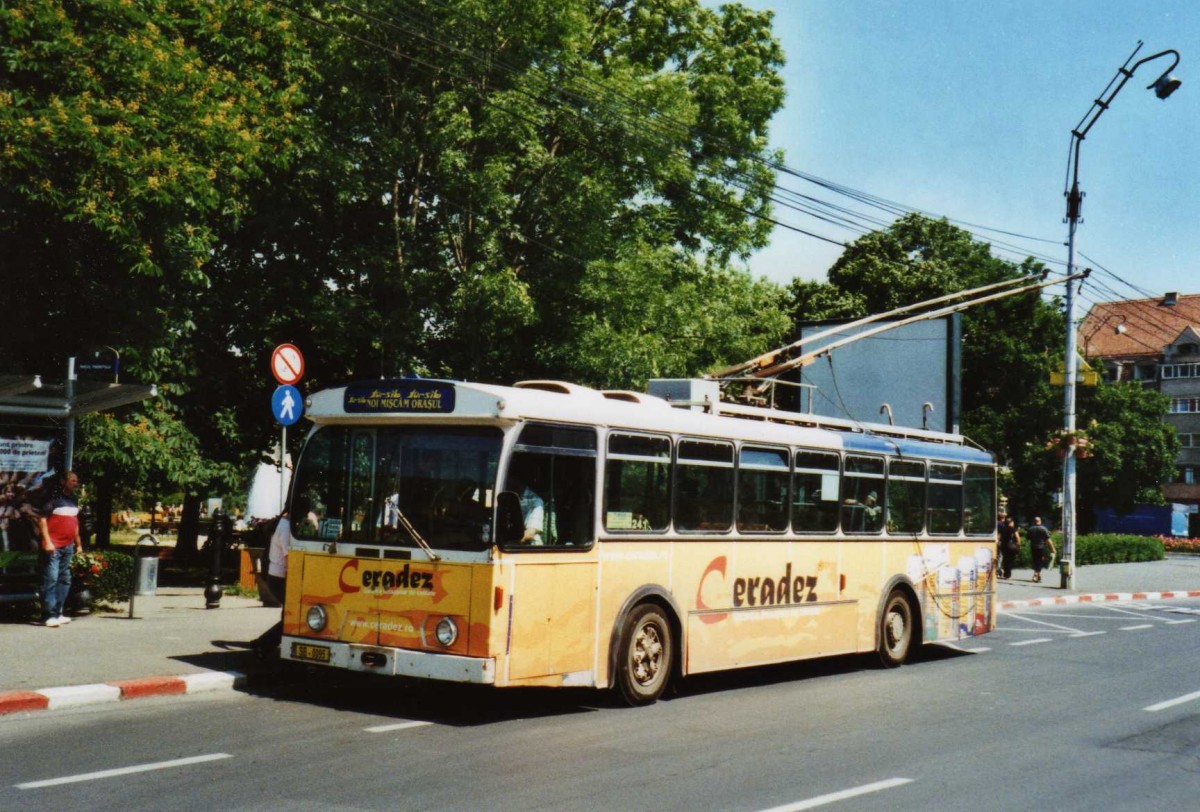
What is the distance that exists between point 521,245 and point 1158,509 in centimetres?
7657

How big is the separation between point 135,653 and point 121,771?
16.2ft

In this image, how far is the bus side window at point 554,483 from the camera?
10.3 m

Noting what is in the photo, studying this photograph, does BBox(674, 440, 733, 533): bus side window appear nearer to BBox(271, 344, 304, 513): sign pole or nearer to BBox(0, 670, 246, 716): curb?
BBox(0, 670, 246, 716): curb

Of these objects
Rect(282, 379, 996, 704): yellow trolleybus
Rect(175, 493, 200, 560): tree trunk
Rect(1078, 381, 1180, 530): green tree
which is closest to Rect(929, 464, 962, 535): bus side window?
Rect(282, 379, 996, 704): yellow trolleybus

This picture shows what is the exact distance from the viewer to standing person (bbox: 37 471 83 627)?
14352 mm

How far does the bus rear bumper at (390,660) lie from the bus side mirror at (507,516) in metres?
0.97

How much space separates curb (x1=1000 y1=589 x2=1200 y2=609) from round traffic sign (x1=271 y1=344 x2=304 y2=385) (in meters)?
16.1

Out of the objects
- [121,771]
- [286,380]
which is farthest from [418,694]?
[286,380]

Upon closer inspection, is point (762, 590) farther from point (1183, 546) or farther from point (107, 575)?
point (1183, 546)

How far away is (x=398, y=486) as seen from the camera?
34.9 feet

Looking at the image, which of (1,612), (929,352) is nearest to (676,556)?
(1,612)

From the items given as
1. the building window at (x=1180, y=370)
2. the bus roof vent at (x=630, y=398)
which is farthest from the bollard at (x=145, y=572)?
the building window at (x=1180, y=370)

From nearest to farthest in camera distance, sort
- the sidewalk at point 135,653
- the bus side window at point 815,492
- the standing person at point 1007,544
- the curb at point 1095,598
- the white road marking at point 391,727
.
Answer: the white road marking at point 391,727, the sidewalk at point 135,653, the bus side window at point 815,492, the curb at point 1095,598, the standing person at point 1007,544

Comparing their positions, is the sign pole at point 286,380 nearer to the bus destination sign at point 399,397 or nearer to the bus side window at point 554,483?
the bus destination sign at point 399,397
